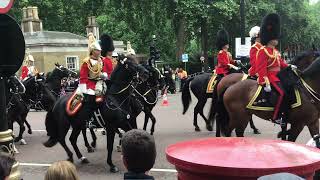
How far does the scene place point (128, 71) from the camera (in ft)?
27.7

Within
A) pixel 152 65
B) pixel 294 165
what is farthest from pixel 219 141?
pixel 152 65

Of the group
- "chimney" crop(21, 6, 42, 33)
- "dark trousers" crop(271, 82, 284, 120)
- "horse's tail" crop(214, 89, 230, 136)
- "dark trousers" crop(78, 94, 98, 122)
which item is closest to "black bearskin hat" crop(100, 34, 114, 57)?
"dark trousers" crop(78, 94, 98, 122)

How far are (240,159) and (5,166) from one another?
5.31 ft

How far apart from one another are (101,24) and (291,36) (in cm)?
1897

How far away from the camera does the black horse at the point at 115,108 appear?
325 inches

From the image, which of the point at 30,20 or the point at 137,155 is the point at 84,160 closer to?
the point at 137,155

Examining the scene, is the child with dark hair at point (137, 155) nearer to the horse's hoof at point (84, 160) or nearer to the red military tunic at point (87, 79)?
the red military tunic at point (87, 79)

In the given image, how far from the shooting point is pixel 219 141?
2955mm

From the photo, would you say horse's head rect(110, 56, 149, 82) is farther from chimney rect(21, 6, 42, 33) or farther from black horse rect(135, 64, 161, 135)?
chimney rect(21, 6, 42, 33)

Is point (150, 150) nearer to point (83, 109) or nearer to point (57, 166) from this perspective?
point (57, 166)

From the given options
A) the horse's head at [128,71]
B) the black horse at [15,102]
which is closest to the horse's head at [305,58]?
the horse's head at [128,71]

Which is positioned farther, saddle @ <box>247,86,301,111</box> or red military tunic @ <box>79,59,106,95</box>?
red military tunic @ <box>79,59,106,95</box>

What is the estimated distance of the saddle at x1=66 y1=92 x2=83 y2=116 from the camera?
8.55 meters

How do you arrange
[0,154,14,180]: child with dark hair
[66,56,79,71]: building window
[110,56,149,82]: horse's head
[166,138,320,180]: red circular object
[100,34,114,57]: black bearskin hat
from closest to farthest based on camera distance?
[166,138,320,180]: red circular object < [0,154,14,180]: child with dark hair < [110,56,149,82]: horse's head < [100,34,114,57]: black bearskin hat < [66,56,79,71]: building window
